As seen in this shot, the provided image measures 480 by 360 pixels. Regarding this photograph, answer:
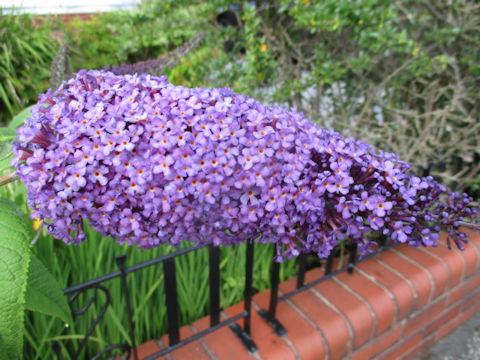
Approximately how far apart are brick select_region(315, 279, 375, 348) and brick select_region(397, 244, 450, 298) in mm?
402

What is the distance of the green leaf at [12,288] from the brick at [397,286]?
1.35 metres

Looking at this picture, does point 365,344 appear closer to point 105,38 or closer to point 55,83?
point 55,83

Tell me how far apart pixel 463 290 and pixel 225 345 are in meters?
1.25

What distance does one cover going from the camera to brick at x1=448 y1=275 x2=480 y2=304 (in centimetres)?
176

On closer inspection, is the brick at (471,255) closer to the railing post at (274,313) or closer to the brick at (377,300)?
the brick at (377,300)

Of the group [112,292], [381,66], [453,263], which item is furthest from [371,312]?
[381,66]

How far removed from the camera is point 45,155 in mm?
591

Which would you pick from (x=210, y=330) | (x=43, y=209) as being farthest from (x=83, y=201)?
(x=210, y=330)

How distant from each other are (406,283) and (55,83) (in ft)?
5.19

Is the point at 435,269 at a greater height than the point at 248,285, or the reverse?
the point at 248,285

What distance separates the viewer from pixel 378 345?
152 cm

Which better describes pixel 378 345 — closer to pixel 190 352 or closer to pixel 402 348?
pixel 402 348

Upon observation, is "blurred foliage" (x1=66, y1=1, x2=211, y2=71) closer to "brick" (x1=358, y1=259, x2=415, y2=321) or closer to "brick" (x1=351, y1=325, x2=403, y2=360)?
"brick" (x1=358, y1=259, x2=415, y2=321)

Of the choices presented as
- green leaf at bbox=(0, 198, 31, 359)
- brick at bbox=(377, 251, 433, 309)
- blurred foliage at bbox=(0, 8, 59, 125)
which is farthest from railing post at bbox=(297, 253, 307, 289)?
blurred foliage at bbox=(0, 8, 59, 125)
